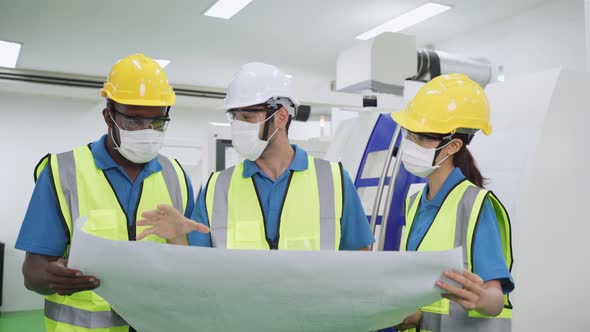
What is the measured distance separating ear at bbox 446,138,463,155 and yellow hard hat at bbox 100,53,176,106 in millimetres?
914

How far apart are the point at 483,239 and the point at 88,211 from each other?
1130mm

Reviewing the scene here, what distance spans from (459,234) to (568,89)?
4.41 ft

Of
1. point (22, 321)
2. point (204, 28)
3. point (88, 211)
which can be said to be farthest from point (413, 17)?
point (22, 321)

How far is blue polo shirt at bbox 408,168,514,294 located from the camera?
1454 mm

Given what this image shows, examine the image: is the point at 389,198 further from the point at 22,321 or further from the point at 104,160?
the point at 22,321

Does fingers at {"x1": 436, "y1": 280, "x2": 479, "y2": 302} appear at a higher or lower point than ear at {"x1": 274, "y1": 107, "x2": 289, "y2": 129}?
lower

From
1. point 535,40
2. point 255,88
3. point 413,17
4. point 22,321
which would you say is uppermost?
point 413,17

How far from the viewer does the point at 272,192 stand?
1723mm

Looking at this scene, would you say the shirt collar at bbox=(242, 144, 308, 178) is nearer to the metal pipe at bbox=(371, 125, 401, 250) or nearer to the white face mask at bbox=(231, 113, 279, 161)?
the white face mask at bbox=(231, 113, 279, 161)

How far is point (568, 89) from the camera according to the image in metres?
2.60

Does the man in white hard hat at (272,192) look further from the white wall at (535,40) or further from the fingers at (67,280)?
the white wall at (535,40)

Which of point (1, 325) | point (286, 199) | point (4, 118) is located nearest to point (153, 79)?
point (286, 199)

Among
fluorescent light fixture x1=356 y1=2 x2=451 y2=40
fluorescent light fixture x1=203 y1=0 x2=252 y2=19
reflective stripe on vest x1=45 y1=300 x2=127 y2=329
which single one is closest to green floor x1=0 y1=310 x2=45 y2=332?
fluorescent light fixture x1=203 y1=0 x2=252 y2=19

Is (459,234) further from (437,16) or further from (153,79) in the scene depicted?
(437,16)
